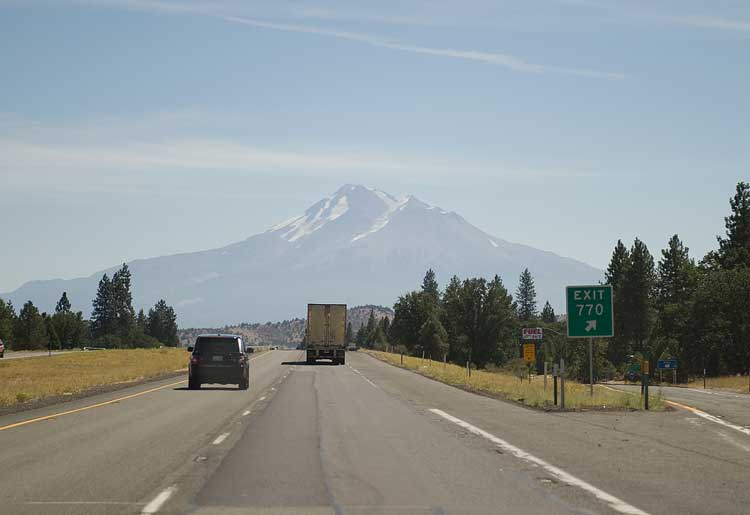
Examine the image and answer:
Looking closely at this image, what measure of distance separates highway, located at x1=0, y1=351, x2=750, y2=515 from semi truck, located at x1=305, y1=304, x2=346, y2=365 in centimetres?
4196

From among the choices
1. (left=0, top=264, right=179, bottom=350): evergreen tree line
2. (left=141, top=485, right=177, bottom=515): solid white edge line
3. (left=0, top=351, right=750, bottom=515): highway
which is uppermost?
(left=0, top=264, right=179, bottom=350): evergreen tree line

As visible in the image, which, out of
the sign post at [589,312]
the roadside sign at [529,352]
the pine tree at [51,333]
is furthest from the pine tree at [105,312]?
the sign post at [589,312]

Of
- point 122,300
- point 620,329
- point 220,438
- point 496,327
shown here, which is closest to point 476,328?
point 496,327

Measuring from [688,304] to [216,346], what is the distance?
7482 centimetres

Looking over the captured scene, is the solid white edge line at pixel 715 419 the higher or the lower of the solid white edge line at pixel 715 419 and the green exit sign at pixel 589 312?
the lower

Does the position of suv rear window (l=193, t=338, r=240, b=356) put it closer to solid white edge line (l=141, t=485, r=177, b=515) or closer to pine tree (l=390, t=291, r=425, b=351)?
solid white edge line (l=141, t=485, r=177, b=515)

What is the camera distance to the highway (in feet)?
34.0

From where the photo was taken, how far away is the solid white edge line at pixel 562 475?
33.1 ft

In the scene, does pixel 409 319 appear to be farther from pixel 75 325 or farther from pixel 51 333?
pixel 51 333

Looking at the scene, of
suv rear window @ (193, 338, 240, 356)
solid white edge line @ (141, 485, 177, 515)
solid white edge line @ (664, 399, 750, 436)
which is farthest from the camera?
suv rear window @ (193, 338, 240, 356)

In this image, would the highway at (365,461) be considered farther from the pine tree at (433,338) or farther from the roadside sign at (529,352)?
the pine tree at (433,338)

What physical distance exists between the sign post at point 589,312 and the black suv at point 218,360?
1289cm

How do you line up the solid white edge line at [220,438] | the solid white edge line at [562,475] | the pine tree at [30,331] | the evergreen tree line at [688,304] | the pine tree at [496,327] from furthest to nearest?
the pine tree at [496,327], the pine tree at [30,331], the evergreen tree line at [688,304], the solid white edge line at [220,438], the solid white edge line at [562,475]

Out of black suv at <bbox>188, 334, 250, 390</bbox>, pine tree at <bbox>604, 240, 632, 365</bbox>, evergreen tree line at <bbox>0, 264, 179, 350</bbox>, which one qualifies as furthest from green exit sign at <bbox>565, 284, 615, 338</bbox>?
evergreen tree line at <bbox>0, 264, 179, 350</bbox>
